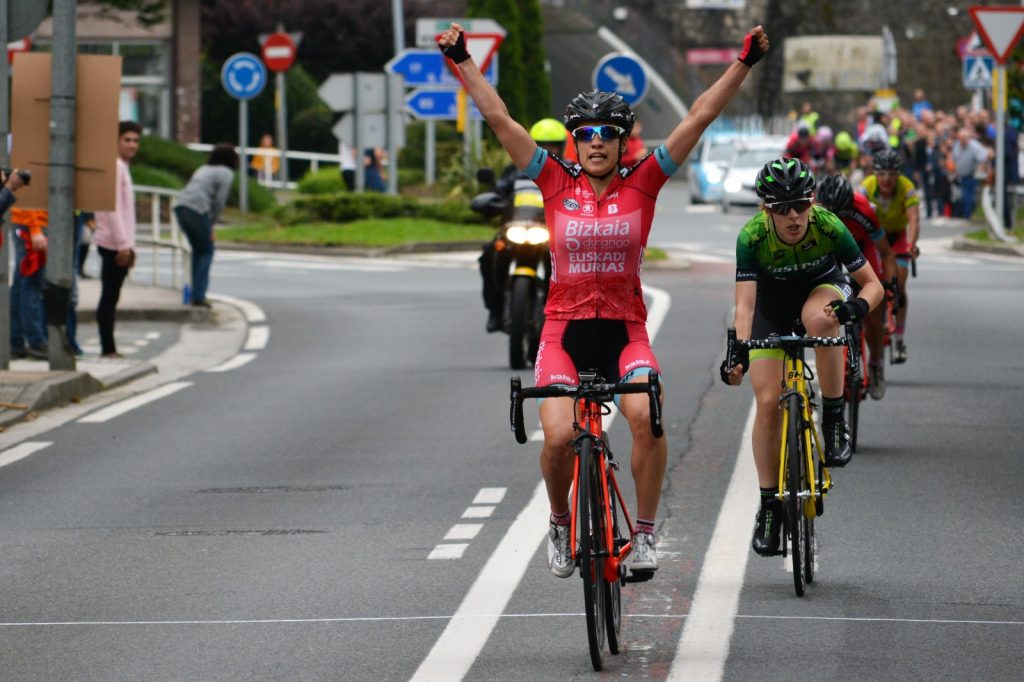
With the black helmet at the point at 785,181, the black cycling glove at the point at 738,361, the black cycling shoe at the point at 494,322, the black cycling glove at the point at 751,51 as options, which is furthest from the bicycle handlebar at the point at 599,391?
the black cycling shoe at the point at 494,322

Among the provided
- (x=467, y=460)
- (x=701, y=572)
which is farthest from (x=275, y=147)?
(x=701, y=572)

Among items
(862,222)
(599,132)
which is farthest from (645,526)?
(862,222)

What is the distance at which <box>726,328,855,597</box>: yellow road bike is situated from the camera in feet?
28.2

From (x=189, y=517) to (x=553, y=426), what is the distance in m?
3.40

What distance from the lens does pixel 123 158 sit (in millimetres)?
18578

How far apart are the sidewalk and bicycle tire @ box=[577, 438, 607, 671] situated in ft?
25.2

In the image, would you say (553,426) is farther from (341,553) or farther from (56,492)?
(56,492)

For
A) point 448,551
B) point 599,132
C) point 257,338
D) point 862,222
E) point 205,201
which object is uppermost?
point 599,132

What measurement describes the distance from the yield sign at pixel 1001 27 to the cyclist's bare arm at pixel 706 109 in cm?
2353

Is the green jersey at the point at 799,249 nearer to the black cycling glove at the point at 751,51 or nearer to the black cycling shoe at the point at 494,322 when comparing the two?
the black cycling glove at the point at 751,51

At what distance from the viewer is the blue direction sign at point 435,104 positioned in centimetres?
3562

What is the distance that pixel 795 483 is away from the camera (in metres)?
8.66

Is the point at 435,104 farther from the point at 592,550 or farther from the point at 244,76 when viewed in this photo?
the point at 592,550

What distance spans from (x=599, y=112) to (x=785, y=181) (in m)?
1.32
